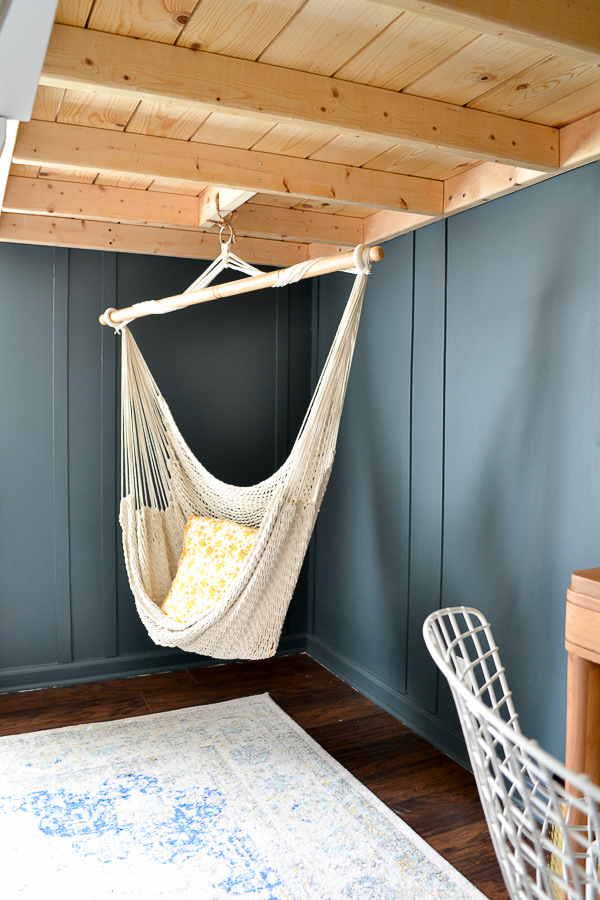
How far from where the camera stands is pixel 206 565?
258 cm

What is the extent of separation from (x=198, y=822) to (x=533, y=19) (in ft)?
6.46

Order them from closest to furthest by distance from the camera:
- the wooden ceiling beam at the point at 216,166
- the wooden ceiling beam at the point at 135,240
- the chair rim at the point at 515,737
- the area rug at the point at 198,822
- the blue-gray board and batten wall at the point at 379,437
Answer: the chair rim at the point at 515,737 → the area rug at the point at 198,822 → the wooden ceiling beam at the point at 216,166 → the blue-gray board and batten wall at the point at 379,437 → the wooden ceiling beam at the point at 135,240

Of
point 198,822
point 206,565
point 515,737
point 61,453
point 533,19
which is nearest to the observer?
point 515,737

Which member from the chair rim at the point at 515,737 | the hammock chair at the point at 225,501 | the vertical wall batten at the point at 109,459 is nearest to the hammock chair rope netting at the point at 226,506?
the hammock chair at the point at 225,501

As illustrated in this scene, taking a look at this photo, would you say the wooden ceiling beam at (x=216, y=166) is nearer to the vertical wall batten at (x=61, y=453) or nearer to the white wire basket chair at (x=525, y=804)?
the vertical wall batten at (x=61, y=453)

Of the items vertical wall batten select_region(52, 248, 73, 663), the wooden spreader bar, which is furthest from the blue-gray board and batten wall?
the wooden spreader bar

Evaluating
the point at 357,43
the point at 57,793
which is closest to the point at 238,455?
the point at 57,793

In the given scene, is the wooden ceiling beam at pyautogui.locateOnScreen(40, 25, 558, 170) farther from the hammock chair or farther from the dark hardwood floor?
the dark hardwood floor

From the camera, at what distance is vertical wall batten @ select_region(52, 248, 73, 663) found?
9.43 ft

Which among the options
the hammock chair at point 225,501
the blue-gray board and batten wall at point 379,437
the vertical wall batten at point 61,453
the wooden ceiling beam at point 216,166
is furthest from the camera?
the vertical wall batten at point 61,453

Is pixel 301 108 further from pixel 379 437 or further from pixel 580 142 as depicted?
pixel 379 437

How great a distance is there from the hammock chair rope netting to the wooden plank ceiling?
1.17 feet

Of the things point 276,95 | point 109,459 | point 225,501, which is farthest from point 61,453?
point 276,95

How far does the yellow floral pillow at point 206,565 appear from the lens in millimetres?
2495
